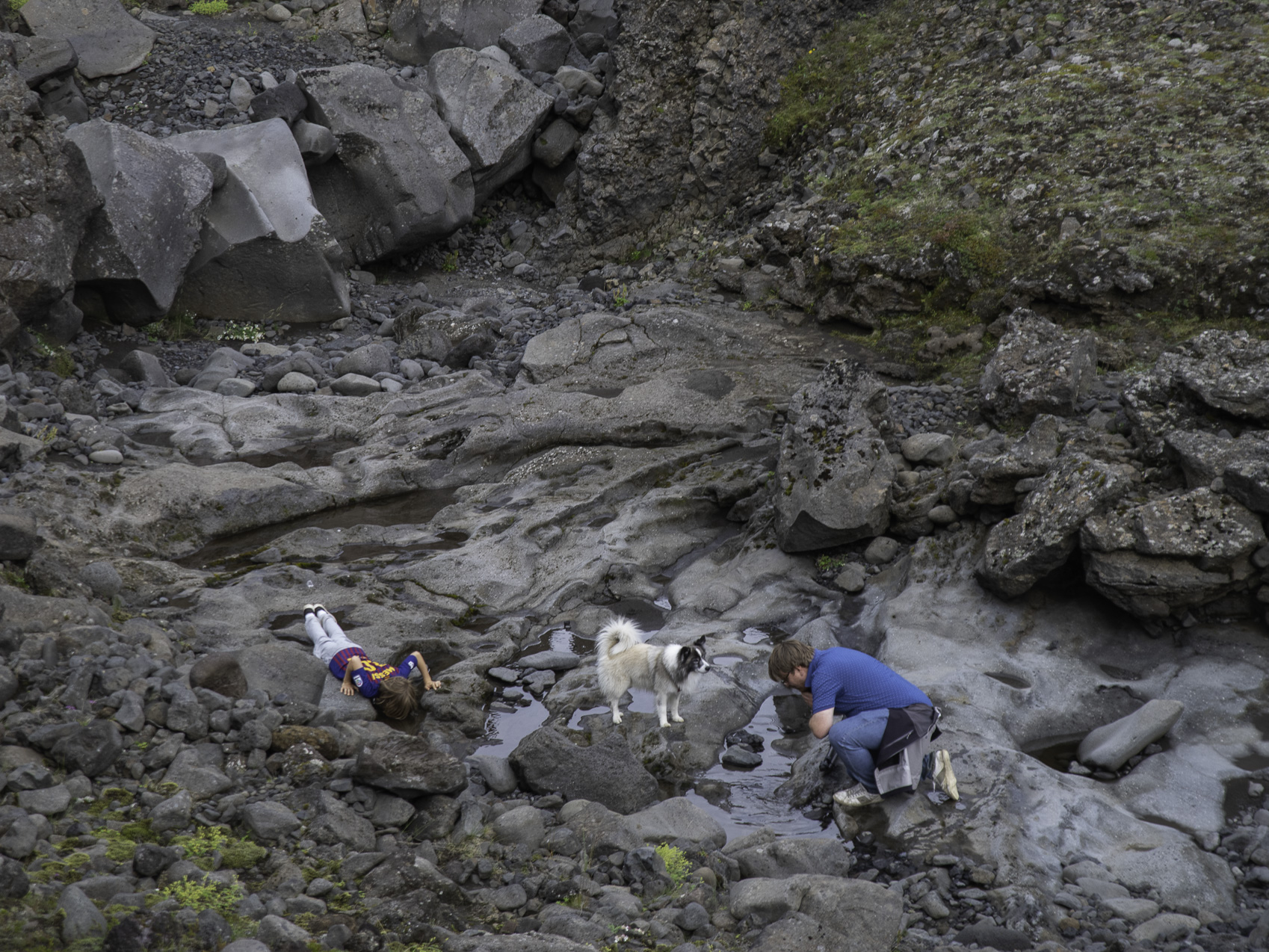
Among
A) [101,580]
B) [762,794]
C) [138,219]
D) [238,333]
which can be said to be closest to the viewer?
[762,794]

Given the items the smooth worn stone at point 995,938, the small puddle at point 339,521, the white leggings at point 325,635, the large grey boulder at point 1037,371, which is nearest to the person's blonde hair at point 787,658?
the smooth worn stone at point 995,938

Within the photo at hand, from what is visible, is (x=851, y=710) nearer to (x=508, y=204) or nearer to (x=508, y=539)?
(x=508, y=539)

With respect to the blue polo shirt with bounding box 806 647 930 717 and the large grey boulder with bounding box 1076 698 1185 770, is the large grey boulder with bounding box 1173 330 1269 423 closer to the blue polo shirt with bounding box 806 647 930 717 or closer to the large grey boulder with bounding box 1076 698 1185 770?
the large grey boulder with bounding box 1076 698 1185 770

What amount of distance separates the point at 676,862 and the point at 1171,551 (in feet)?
20.4

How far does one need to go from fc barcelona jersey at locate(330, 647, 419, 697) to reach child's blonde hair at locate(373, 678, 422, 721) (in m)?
0.06

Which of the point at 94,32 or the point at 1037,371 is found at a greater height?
the point at 94,32

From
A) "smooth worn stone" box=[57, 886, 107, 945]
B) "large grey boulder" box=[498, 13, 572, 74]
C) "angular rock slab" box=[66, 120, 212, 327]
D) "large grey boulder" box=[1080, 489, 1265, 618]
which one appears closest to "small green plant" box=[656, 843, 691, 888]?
"smooth worn stone" box=[57, 886, 107, 945]

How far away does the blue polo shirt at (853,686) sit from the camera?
8102 millimetres

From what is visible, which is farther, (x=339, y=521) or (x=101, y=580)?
(x=339, y=521)

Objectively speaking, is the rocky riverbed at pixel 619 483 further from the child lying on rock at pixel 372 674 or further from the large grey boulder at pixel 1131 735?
the child lying on rock at pixel 372 674

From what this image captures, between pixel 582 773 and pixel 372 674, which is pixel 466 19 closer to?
pixel 372 674

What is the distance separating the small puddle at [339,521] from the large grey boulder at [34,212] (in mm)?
6719

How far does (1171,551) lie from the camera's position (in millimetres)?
9430

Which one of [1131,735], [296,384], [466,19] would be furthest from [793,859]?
[466,19]
